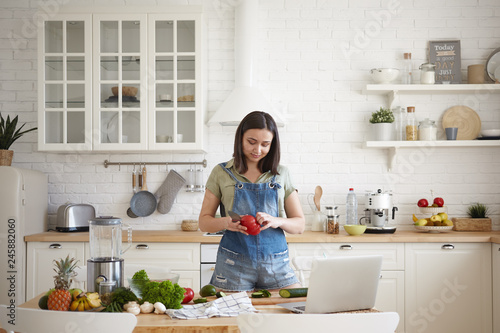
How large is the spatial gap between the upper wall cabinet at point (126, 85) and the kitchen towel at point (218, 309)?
93.8 inches

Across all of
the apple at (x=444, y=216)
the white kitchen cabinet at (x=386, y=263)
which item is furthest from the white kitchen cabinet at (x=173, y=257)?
the apple at (x=444, y=216)

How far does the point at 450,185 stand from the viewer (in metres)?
4.54

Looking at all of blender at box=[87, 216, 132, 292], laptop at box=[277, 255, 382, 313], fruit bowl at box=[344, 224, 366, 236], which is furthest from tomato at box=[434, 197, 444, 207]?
blender at box=[87, 216, 132, 292]

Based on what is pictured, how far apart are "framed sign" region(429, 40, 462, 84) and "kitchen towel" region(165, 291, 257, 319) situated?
10.7ft

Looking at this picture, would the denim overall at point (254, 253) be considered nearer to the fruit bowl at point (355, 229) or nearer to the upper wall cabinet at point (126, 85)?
the fruit bowl at point (355, 229)

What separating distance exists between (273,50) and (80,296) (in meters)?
3.22

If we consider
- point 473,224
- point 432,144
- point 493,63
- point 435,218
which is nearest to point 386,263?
point 435,218

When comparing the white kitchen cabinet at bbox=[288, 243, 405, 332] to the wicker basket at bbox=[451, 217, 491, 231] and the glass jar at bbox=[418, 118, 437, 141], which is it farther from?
the glass jar at bbox=[418, 118, 437, 141]

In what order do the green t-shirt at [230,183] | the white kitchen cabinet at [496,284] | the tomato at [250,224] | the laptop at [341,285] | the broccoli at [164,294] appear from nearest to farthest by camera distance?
the laptop at [341,285], the broccoli at [164,294], the tomato at [250,224], the green t-shirt at [230,183], the white kitchen cabinet at [496,284]

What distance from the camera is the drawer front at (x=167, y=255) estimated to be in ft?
12.9

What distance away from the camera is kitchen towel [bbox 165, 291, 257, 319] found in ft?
5.82

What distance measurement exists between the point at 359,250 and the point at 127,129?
79.2 inches

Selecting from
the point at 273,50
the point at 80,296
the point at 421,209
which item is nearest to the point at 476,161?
the point at 421,209

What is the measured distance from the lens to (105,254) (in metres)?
2.13
